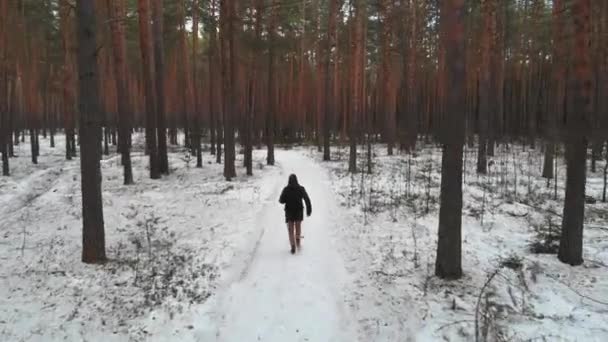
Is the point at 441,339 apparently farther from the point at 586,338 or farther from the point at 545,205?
the point at 545,205

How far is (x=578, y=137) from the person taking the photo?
650 centimetres

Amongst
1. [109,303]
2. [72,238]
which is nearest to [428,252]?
[109,303]

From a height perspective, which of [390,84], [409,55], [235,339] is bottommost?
[235,339]

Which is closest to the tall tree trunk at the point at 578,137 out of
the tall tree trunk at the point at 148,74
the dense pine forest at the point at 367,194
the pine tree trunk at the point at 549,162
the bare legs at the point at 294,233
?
the dense pine forest at the point at 367,194

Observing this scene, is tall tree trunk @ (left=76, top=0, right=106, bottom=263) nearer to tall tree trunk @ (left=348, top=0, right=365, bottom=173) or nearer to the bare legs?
the bare legs

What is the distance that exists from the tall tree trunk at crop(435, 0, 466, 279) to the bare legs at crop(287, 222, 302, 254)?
2609 millimetres

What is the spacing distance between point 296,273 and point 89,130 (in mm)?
4203

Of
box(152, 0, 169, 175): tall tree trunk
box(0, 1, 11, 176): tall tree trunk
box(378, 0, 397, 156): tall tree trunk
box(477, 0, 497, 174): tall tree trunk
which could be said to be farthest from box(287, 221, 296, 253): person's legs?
box(0, 1, 11, 176): tall tree trunk

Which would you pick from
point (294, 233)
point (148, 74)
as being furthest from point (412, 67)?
point (294, 233)

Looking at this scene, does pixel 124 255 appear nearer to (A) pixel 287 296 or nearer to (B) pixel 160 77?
(A) pixel 287 296

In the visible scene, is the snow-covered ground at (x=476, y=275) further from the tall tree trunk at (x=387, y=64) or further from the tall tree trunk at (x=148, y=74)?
the tall tree trunk at (x=387, y=64)

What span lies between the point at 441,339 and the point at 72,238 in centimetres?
763

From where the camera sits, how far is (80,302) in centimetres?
556

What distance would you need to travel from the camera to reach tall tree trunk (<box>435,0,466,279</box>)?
18.6ft
